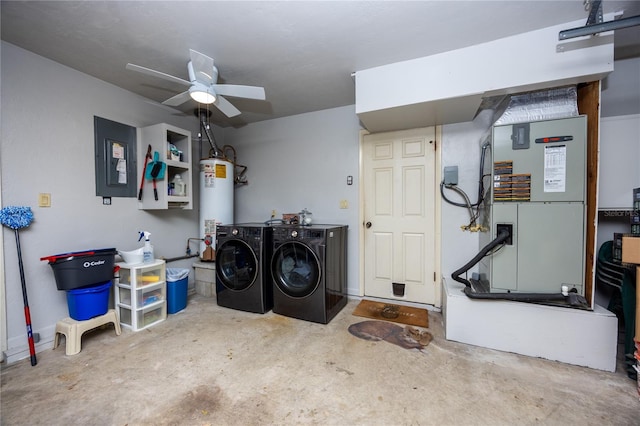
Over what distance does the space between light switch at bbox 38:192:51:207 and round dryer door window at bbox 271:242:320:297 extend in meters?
2.00

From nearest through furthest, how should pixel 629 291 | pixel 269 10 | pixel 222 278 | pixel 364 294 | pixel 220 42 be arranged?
pixel 269 10 < pixel 629 291 < pixel 220 42 < pixel 222 278 < pixel 364 294

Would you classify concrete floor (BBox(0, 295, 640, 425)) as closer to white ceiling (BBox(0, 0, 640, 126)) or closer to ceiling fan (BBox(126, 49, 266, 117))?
ceiling fan (BBox(126, 49, 266, 117))

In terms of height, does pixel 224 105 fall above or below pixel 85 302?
above

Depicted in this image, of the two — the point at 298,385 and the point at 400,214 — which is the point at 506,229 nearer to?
the point at 400,214

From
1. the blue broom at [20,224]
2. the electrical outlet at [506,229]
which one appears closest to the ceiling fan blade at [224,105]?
the blue broom at [20,224]

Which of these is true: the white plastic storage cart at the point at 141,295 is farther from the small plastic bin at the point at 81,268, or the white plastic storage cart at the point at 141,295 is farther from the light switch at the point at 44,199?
the light switch at the point at 44,199

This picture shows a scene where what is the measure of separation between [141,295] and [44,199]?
3.76ft

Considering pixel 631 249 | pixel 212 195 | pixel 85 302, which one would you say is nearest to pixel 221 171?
pixel 212 195

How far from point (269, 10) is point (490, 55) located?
1711 mm

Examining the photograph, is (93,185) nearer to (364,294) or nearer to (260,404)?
(260,404)

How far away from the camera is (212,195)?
10.6 ft

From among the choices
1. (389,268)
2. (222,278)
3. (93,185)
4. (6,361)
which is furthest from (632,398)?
(93,185)

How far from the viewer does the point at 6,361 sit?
184 centimetres

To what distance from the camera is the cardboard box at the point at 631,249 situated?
1530 mm
